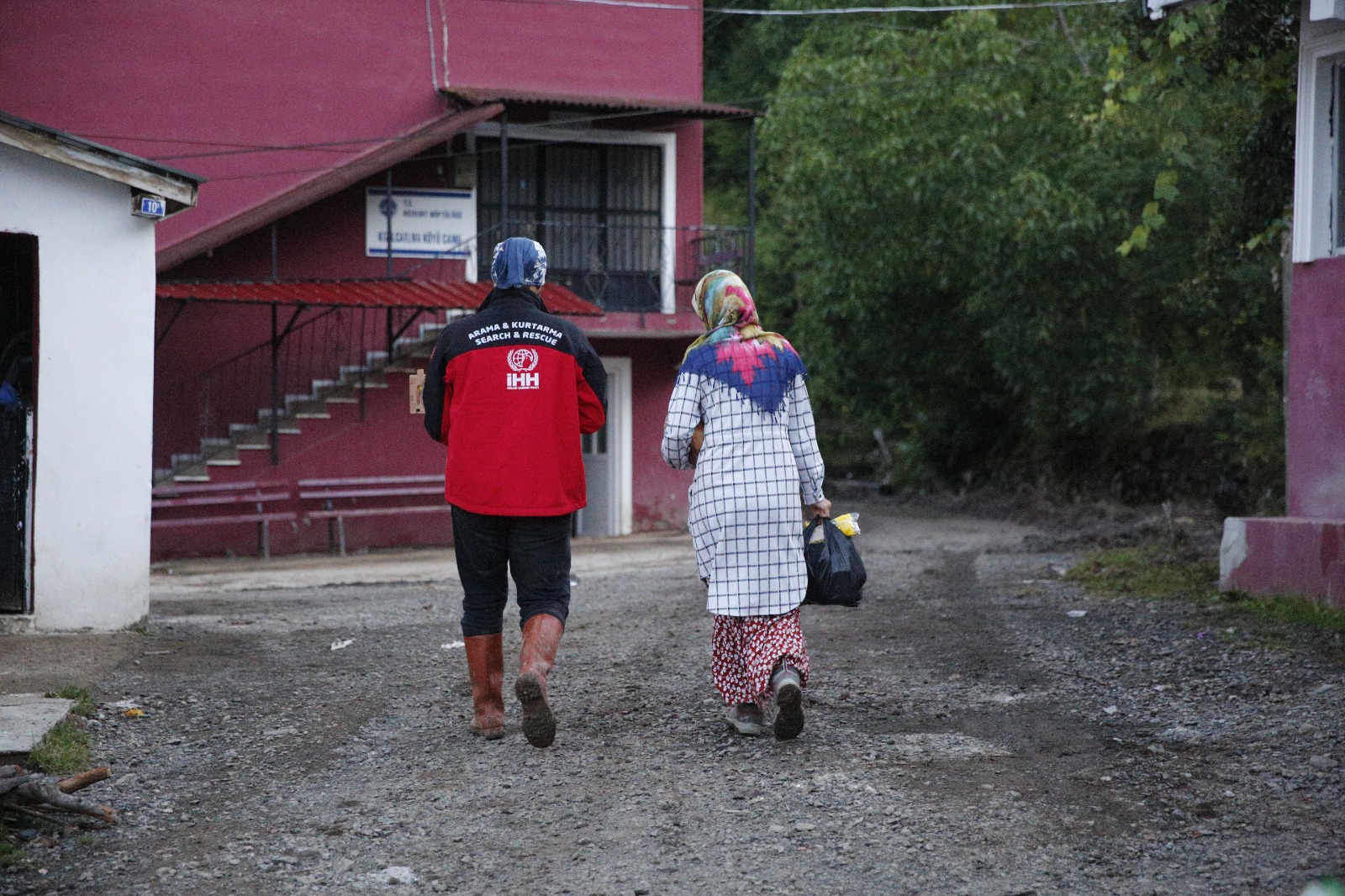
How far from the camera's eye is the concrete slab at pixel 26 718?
17.4 ft

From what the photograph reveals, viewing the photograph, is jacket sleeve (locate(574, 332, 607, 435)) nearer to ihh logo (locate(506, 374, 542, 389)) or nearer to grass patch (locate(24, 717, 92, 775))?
ihh logo (locate(506, 374, 542, 389))

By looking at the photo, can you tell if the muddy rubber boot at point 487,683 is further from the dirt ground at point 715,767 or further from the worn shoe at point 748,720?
the worn shoe at point 748,720

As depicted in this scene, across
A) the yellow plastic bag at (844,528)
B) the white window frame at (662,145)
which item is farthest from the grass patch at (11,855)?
the white window frame at (662,145)

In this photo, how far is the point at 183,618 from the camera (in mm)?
9562

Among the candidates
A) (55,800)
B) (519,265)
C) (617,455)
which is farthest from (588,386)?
(617,455)

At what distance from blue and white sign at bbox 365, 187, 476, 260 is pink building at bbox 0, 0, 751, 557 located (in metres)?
0.02

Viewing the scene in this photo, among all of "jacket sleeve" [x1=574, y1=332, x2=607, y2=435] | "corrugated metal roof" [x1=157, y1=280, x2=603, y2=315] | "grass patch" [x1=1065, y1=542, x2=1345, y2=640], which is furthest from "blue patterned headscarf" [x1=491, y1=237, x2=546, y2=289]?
"corrugated metal roof" [x1=157, y1=280, x2=603, y2=315]

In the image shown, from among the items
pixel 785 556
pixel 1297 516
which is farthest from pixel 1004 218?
pixel 785 556

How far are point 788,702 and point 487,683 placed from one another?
4.09ft

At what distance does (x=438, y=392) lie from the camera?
586 centimetres

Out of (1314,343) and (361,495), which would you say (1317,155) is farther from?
(361,495)

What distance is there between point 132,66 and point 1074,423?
13.1 meters

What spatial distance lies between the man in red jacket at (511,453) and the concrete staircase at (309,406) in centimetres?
949

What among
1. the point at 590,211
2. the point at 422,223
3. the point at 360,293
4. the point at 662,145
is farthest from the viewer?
the point at 662,145
